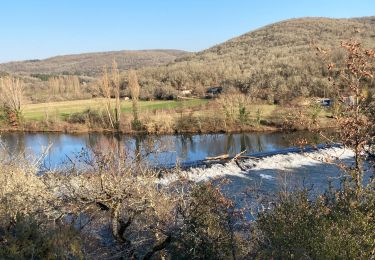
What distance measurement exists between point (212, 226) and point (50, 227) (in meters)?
3.31

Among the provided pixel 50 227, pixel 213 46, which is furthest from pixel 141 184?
pixel 213 46

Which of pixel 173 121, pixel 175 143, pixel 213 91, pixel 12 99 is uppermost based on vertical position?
pixel 12 99

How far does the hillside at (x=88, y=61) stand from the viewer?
162 metres

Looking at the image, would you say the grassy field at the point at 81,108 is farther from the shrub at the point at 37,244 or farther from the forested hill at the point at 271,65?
the shrub at the point at 37,244

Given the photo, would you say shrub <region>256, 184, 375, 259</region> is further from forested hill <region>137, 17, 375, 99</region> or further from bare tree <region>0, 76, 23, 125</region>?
bare tree <region>0, 76, 23, 125</region>

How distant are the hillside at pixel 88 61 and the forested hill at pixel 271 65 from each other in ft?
213

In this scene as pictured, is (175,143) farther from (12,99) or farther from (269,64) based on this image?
(269,64)

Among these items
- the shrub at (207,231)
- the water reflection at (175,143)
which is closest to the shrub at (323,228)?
the shrub at (207,231)

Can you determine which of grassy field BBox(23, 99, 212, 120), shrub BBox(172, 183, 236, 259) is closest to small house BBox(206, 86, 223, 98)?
grassy field BBox(23, 99, 212, 120)

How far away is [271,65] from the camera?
198 ft

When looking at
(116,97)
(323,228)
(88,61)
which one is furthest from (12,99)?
(88,61)

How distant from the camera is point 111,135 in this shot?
33875 mm

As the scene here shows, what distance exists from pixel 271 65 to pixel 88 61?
13247 centimetres

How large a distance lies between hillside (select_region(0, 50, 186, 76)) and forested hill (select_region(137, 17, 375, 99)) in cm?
6494
